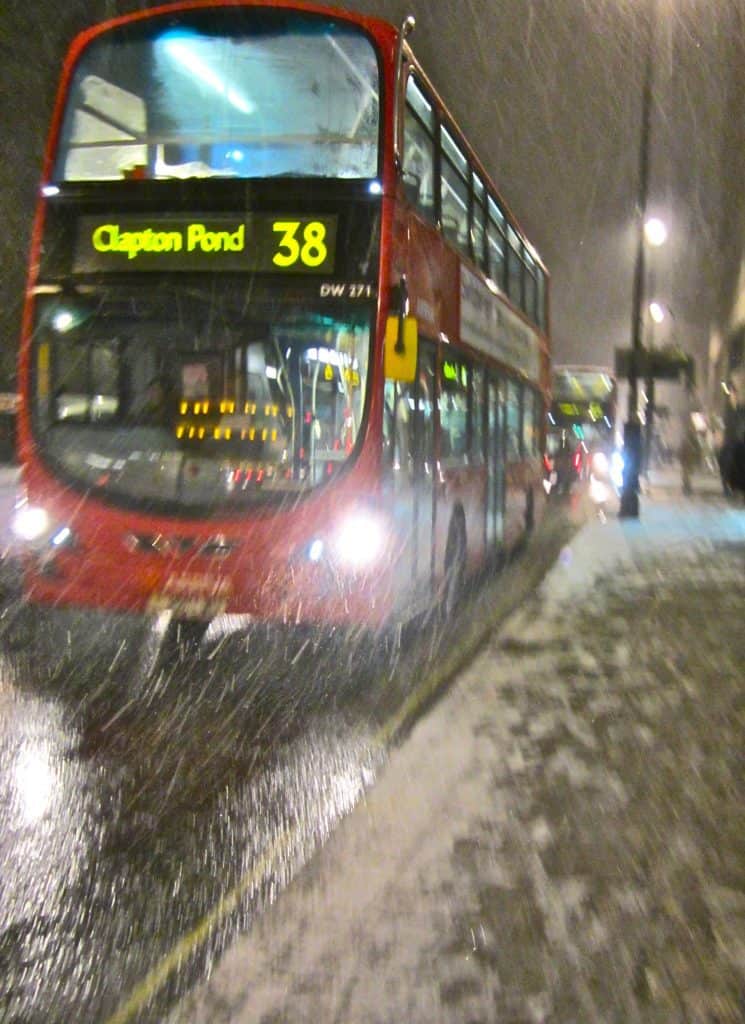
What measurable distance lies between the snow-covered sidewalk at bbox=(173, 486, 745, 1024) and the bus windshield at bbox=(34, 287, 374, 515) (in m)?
1.92

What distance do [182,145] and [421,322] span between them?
2.11 meters

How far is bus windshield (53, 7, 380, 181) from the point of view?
8281 mm

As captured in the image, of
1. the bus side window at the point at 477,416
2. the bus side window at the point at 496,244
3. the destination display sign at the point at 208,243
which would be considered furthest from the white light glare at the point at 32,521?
the bus side window at the point at 496,244

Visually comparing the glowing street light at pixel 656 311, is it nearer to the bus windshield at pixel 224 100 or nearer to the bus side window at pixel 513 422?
the bus side window at pixel 513 422

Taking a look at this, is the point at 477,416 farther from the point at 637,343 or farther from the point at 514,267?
the point at 637,343

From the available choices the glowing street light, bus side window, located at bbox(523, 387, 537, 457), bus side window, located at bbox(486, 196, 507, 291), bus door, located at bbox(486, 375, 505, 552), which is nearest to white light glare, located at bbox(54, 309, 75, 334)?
bus door, located at bbox(486, 375, 505, 552)

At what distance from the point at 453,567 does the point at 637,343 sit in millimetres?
13093

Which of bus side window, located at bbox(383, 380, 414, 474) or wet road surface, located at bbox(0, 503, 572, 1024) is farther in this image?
bus side window, located at bbox(383, 380, 414, 474)

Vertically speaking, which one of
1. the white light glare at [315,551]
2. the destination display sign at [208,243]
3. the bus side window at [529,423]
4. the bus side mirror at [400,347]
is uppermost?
the destination display sign at [208,243]

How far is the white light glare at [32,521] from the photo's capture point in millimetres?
8141

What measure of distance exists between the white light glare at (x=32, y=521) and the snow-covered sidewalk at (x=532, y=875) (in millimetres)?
2956

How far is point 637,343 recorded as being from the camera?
74.8 ft

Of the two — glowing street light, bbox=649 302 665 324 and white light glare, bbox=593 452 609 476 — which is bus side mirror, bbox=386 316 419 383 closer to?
white light glare, bbox=593 452 609 476

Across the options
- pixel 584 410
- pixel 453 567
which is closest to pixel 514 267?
pixel 453 567
